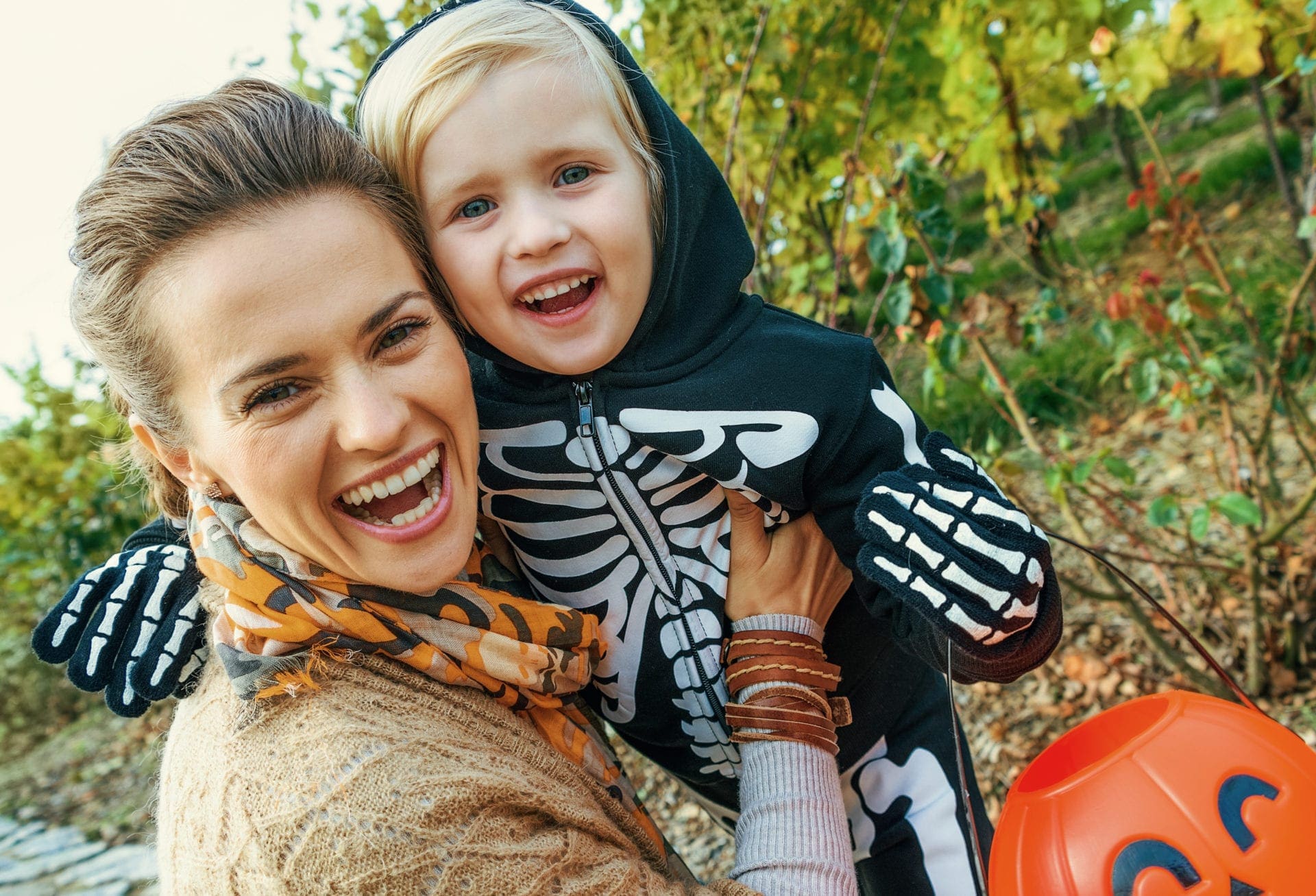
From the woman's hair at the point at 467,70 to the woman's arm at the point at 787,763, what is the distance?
691mm

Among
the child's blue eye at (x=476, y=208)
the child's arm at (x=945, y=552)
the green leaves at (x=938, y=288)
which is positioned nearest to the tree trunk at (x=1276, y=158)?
the green leaves at (x=938, y=288)

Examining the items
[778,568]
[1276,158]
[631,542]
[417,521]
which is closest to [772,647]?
[778,568]

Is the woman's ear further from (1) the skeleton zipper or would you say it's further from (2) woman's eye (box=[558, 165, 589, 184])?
(2) woman's eye (box=[558, 165, 589, 184])

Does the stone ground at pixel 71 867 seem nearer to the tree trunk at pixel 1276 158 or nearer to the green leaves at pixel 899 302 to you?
the green leaves at pixel 899 302

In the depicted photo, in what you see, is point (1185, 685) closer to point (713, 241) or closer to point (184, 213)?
point (713, 241)

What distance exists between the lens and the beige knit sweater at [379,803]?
122 cm

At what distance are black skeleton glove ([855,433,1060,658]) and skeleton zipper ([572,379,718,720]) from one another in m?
0.45

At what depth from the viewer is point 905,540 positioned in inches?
53.5

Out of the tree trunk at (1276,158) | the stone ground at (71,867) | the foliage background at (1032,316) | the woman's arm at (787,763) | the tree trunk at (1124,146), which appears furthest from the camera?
the tree trunk at (1124,146)

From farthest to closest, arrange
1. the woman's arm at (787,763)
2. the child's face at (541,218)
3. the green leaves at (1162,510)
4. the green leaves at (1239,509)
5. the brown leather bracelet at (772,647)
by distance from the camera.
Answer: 1. the green leaves at (1162,510)
2. the green leaves at (1239,509)
3. the brown leather bracelet at (772,647)
4. the child's face at (541,218)
5. the woman's arm at (787,763)

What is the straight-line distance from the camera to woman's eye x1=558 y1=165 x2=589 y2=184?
63.8 inches

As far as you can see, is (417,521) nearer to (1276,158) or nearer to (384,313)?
(384,313)

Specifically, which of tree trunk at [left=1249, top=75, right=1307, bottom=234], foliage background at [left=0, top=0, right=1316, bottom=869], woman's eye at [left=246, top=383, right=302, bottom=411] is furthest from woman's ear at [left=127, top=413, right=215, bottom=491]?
tree trunk at [left=1249, top=75, right=1307, bottom=234]

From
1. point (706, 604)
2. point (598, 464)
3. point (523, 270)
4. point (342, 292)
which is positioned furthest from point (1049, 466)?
point (342, 292)
